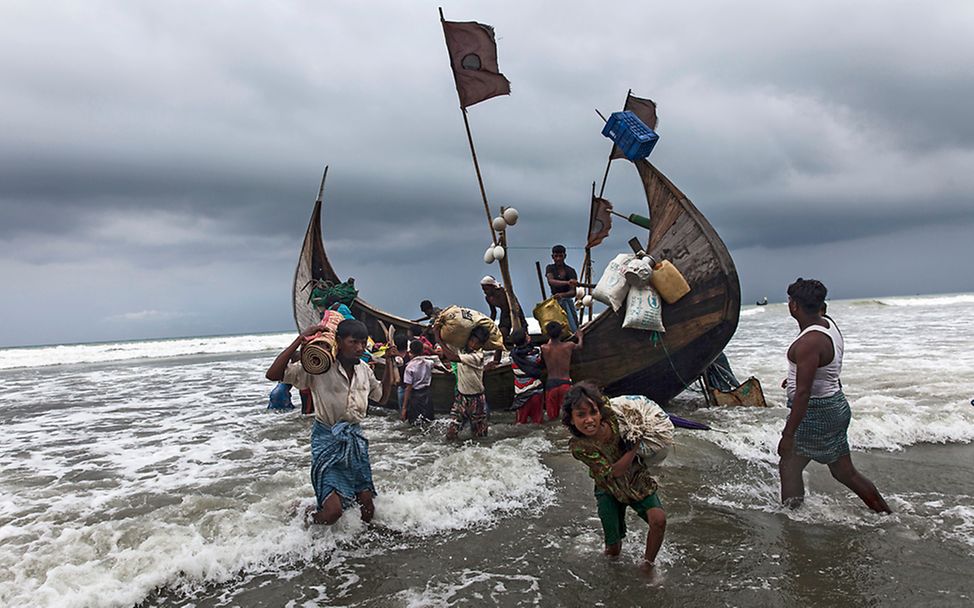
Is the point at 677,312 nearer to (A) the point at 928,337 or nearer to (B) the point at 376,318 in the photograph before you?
(B) the point at 376,318

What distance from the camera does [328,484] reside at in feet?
11.7

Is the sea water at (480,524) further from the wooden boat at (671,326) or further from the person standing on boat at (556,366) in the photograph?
the wooden boat at (671,326)

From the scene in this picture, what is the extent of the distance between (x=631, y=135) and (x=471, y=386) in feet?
11.9

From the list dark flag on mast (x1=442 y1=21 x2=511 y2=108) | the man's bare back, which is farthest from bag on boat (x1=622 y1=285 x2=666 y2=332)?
dark flag on mast (x1=442 y1=21 x2=511 y2=108)

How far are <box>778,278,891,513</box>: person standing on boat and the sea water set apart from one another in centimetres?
43

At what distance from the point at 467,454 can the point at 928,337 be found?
16755 millimetres

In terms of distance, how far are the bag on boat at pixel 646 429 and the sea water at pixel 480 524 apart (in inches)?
27.9

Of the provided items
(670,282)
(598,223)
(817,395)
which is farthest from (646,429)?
(598,223)

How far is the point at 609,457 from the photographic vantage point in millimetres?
2812

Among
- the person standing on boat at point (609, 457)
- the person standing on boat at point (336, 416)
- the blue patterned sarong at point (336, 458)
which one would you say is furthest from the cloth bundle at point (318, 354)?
the person standing on boat at point (609, 457)

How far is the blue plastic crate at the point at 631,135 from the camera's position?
6.67 meters

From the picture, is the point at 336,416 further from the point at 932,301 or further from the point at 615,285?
the point at 932,301

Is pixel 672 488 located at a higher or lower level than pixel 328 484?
lower

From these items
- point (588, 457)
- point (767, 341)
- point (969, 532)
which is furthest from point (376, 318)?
point (767, 341)
